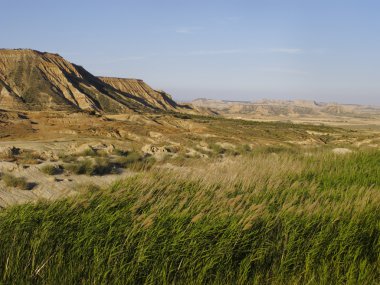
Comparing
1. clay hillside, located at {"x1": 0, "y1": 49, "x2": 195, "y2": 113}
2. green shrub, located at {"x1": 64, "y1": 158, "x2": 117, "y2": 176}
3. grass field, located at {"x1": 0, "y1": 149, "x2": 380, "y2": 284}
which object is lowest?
green shrub, located at {"x1": 64, "y1": 158, "x2": 117, "y2": 176}

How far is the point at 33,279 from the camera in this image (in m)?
3.70

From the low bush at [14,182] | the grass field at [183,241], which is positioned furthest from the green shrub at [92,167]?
the grass field at [183,241]

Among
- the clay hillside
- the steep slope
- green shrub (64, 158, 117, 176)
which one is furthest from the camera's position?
the steep slope

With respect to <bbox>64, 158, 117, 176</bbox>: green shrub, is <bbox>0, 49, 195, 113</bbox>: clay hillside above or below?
above

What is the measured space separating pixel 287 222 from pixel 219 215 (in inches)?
30.3

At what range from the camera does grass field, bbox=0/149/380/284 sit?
384 centimetres

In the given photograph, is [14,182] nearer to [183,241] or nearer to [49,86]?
[183,241]

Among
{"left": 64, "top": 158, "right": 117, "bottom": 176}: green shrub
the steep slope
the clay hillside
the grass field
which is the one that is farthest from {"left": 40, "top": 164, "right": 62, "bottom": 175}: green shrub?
the steep slope

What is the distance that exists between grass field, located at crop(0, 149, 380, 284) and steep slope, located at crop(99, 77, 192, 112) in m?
82.1

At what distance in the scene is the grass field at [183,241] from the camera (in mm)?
3844

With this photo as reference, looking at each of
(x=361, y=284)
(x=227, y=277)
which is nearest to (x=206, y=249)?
(x=227, y=277)

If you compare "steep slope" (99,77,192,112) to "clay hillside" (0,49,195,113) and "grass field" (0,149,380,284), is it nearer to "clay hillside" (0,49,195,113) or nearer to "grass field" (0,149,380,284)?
"clay hillside" (0,49,195,113)

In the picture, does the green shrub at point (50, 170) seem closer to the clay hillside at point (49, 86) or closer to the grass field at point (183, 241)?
the grass field at point (183, 241)

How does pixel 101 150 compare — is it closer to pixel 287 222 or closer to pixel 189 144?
pixel 189 144
